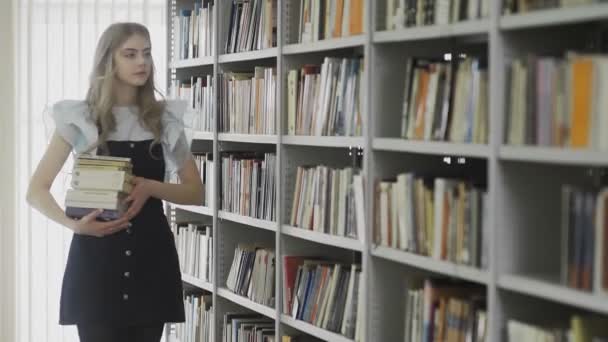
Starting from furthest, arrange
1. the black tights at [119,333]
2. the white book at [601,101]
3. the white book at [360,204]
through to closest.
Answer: the black tights at [119,333] < the white book at [360,204] < the white book at [601,101]

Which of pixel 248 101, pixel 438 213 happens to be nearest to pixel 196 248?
pixel 248 101

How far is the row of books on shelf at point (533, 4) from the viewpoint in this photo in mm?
2293

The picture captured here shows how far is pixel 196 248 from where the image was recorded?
4777mm

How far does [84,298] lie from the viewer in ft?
11.2

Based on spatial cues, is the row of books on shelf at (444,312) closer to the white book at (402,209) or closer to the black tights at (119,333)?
the white book at (402,209)

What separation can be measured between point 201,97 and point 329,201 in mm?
1427

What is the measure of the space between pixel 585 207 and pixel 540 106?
269 mm

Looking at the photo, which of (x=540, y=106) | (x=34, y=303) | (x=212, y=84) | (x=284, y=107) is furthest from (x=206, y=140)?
(x=540, y=106)

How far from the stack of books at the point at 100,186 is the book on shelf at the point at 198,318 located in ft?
4.29

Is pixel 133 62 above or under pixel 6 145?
above

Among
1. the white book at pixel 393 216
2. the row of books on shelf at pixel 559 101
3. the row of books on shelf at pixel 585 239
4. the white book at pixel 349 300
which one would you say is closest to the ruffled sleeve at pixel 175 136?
the white book at pixel 349 300

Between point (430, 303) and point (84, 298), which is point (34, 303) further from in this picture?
point (430, 303)

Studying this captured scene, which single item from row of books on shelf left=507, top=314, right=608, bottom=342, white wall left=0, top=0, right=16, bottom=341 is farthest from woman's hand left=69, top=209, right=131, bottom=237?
white wall left=0, top=0, right=16, bottom=341

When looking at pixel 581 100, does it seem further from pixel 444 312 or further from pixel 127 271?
pixel 127 271
